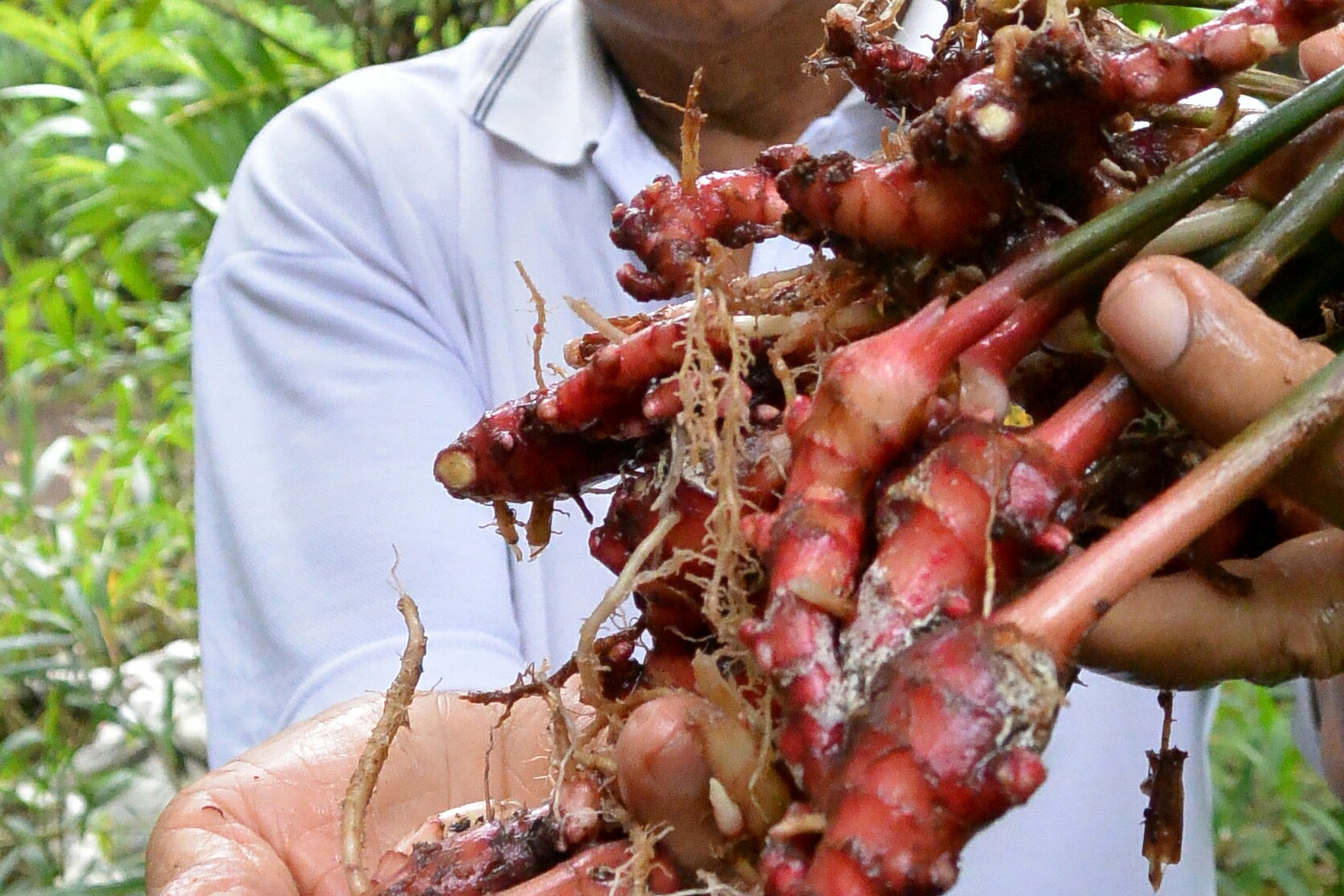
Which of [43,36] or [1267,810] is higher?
[43,36]

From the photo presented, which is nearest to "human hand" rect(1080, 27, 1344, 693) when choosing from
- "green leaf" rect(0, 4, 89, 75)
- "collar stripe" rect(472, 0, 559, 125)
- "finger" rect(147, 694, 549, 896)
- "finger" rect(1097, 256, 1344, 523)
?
"finger" rect(1097, 256, 1344, 523)

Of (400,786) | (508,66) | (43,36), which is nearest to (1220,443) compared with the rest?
(400,786)

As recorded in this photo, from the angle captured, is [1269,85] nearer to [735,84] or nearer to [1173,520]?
[1173,520]

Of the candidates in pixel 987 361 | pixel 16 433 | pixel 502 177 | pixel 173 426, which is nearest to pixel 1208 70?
pixel 987 361

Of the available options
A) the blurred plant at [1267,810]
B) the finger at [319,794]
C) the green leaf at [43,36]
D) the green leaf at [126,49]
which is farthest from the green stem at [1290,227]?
the green leaf at [43,36]

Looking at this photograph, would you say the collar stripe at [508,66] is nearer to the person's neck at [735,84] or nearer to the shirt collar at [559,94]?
the shirt collar at [559,94]

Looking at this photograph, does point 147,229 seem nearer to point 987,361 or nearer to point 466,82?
point 466,82

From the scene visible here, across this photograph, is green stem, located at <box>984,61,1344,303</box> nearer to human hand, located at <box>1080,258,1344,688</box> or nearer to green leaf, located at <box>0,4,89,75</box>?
human hand, located at <box>1080,258,1344,688</box>
